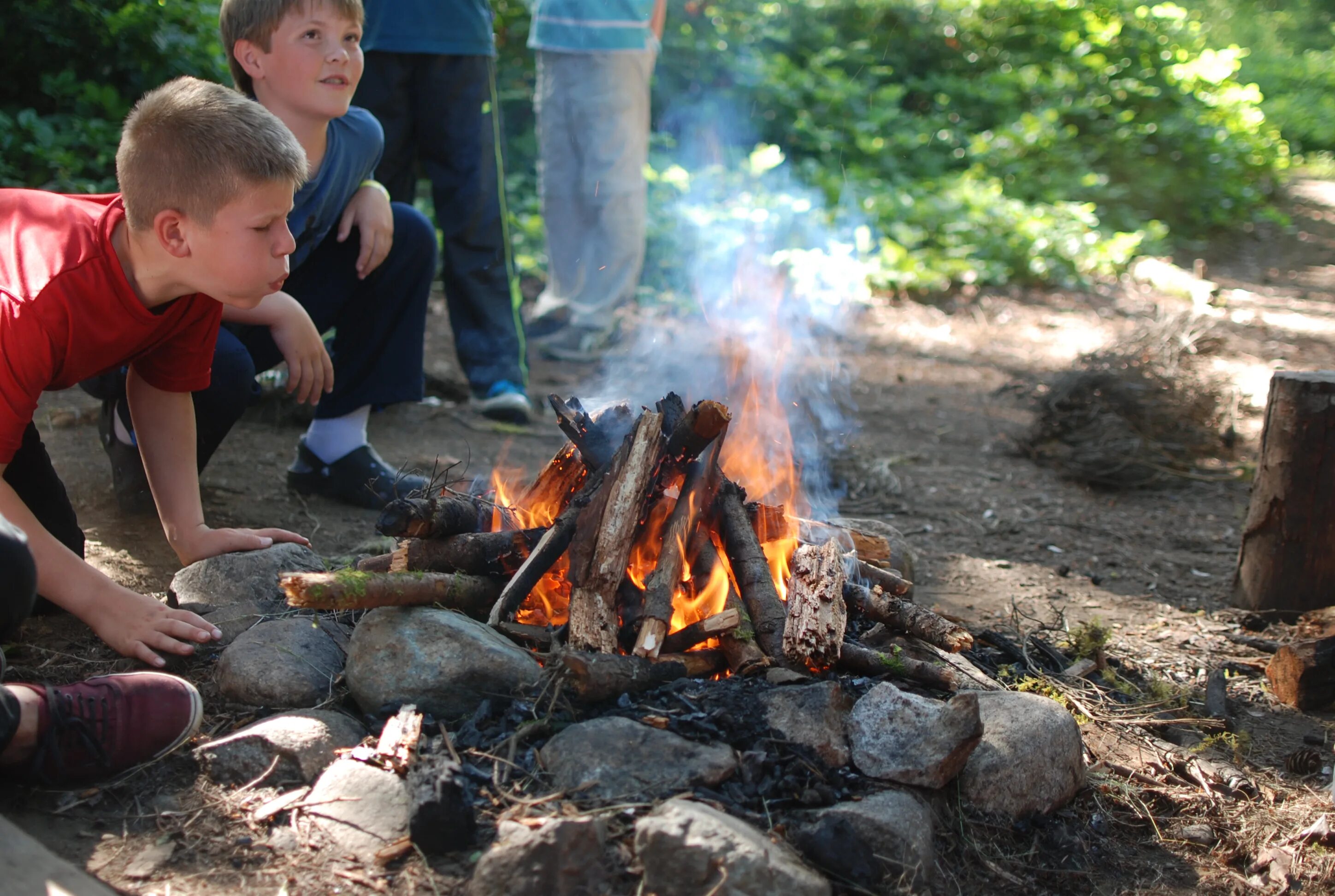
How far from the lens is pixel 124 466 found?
354 cm

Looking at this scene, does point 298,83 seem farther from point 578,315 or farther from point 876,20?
point 876,20

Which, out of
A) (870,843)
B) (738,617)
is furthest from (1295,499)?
(870,843)

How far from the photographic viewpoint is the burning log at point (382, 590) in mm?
2314

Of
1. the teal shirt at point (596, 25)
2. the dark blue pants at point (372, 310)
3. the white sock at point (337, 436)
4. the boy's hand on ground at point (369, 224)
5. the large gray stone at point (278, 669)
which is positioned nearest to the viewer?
the large gray stone at point (278, 669)

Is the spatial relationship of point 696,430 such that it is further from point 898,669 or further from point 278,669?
point 278,669

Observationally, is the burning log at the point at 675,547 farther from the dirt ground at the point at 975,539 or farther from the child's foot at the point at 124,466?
the child's foot at the point at 124,466

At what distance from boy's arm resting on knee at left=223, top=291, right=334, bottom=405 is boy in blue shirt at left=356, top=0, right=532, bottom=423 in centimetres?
183

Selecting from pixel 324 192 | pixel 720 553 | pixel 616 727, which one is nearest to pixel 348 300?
pixel 324 192

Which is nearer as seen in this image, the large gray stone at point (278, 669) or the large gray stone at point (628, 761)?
the large gray stone at point (628, 761)

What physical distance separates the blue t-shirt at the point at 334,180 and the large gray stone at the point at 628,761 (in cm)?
210

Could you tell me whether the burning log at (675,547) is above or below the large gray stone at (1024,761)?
above

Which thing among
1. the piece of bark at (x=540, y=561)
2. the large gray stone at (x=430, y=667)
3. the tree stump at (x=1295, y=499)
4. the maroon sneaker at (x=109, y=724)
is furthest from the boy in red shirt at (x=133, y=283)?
the tree stump at (x=1295, y=499)

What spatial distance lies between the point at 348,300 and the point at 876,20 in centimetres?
1086

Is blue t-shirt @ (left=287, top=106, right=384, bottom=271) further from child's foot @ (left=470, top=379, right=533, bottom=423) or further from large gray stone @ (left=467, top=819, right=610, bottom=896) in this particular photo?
large gray stone @ (left=467, top=819, right=610, bottom=896)
